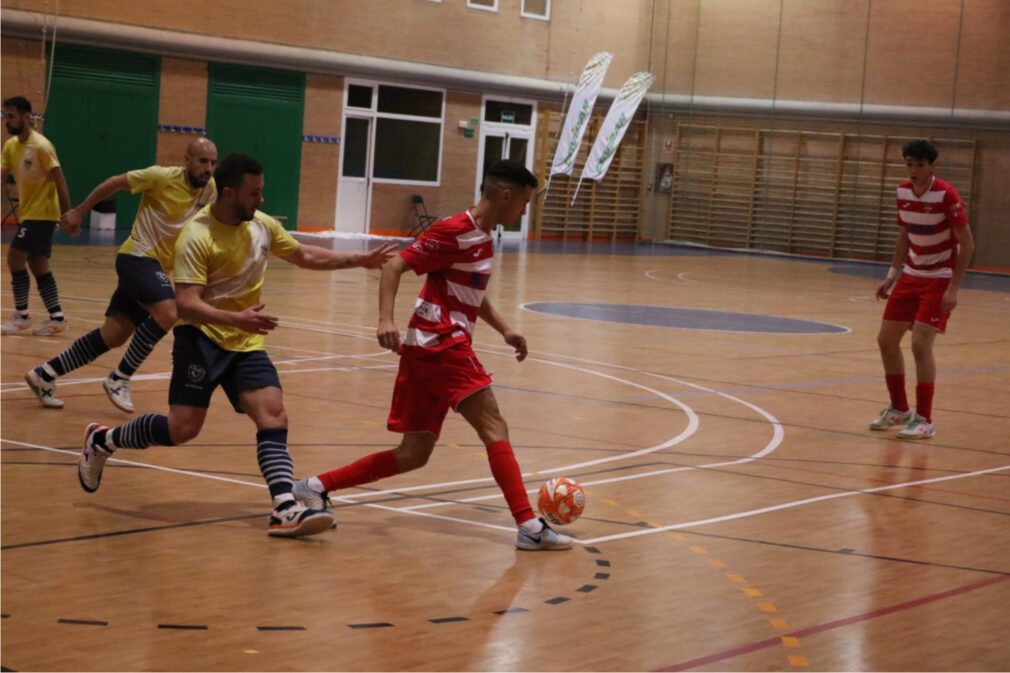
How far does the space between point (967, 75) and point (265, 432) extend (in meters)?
30.8

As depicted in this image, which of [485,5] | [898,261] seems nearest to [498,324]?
[898,261]

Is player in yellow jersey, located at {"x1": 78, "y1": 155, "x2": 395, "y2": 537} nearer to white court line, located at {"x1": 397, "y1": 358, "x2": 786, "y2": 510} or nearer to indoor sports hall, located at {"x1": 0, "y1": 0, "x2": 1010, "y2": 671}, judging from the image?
indoor sports hall, located at {"x1": 0, "y1": 0, "x2": 1010, "y2": 671}

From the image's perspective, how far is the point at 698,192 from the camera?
38.5m

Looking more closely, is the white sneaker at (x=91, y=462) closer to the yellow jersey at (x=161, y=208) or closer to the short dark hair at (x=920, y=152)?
the yellow jersey at (x=161, y=208)

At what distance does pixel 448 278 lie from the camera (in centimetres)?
684

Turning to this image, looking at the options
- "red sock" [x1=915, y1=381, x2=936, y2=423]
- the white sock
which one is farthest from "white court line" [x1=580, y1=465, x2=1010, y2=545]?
"red sock" [x1=915, y1=381, x2=936, y2=423]

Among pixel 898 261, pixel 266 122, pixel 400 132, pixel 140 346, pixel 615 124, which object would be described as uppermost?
pixel 615 124

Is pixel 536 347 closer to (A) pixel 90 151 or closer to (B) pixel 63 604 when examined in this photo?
(B) pixel 63 604

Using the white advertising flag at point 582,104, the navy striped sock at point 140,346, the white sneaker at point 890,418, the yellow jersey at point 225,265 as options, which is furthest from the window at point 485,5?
the yellow jersey at point 225,265

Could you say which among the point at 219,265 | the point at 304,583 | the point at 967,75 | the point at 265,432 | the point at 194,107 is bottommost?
the point at 304,583

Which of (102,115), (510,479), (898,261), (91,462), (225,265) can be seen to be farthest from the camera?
(102,115)

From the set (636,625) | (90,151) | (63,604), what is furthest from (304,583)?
(90,151)

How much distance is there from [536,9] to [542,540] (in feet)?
100

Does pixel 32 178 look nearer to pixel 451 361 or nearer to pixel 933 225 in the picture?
pixel 451 361
